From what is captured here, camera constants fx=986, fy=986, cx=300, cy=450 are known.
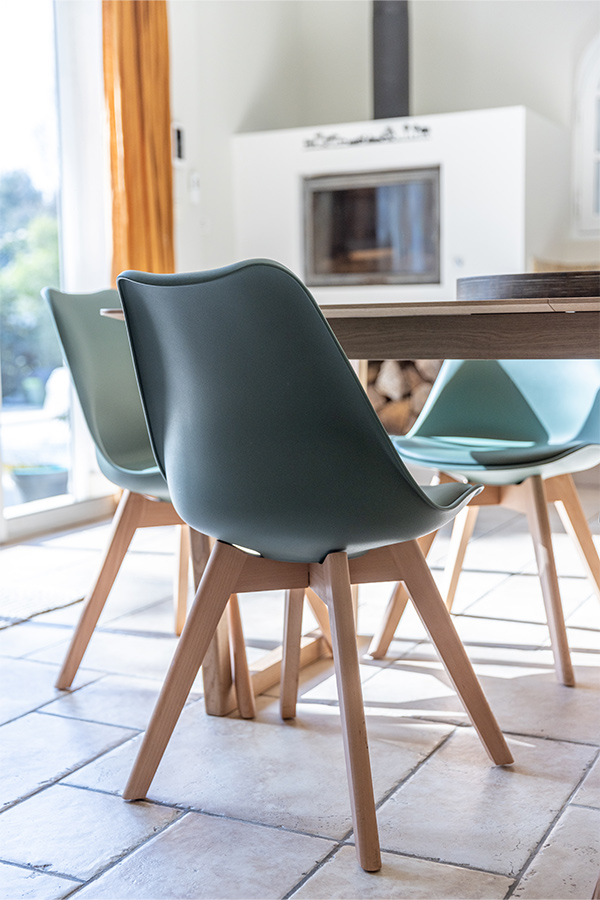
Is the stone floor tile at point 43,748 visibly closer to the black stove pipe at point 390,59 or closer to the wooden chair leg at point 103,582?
the wooden chair leg at point 103,582

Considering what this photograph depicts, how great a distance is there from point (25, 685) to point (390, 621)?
2.53 feet

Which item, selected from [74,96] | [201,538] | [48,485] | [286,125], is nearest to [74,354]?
[201,538]

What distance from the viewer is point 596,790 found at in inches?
59.1

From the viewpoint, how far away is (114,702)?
1.91 metres

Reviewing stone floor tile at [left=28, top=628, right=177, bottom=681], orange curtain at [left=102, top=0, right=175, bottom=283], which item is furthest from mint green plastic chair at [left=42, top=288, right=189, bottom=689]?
orange curtain at [left=102, top=0, right=175, bottom=283]

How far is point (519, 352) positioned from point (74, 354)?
98cm

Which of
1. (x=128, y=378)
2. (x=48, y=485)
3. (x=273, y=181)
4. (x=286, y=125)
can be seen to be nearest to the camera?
(x=128, y=378)

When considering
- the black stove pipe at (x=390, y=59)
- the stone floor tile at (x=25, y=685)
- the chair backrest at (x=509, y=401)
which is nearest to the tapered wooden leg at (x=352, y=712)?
the stone floor tile at (x=25, y=685)

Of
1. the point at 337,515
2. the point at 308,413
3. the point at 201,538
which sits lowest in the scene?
the point at 201,538

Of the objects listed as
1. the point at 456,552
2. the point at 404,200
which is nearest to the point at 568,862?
the point at 456,552

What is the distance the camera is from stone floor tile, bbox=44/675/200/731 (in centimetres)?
183

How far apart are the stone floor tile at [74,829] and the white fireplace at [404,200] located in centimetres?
361

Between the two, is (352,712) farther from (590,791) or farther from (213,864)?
(590,791)

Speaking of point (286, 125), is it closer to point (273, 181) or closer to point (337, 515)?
point (273, 181)
